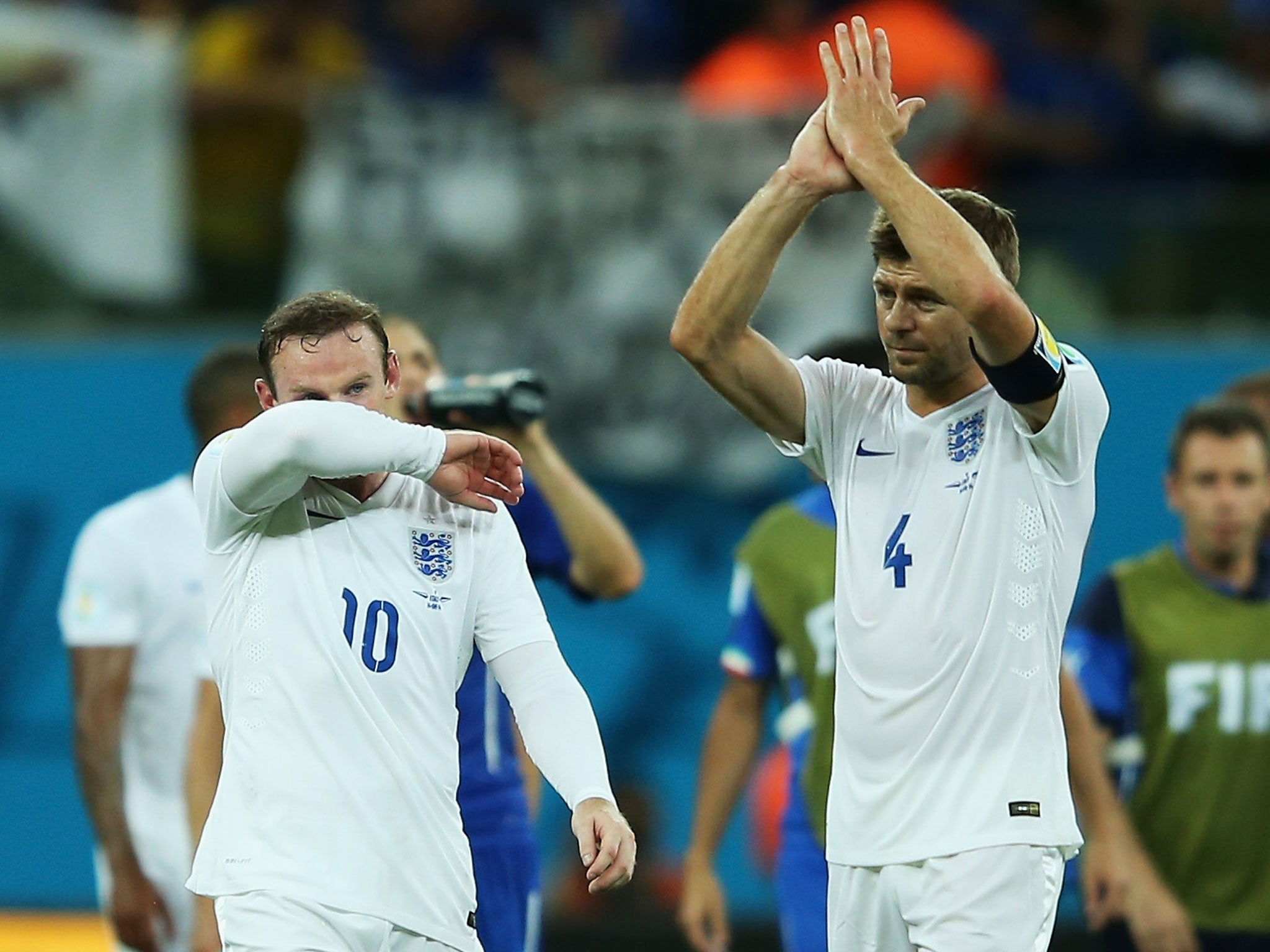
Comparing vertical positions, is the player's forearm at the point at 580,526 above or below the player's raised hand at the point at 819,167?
below

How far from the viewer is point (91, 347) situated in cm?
984

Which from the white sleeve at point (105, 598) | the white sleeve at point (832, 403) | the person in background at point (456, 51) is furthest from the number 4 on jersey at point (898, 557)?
the person in background at point (456, 51)

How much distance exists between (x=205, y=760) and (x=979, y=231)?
7.14ft

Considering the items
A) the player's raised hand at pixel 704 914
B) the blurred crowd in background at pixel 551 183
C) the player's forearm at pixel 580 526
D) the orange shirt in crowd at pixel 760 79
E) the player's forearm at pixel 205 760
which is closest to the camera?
the player's forearm at pixel 205 760

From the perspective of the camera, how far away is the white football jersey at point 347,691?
3.86m

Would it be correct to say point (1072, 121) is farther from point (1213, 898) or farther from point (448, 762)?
point (448, 762)

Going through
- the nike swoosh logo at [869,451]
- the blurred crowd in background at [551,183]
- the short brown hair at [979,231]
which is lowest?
the nike swoosh logo at [869,451]

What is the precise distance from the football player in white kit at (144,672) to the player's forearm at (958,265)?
2.55 metres

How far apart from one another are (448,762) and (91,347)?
634cm

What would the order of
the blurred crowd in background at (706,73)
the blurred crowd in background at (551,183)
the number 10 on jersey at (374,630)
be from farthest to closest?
1. the blurred crowd in background at (706,73)
2. the blurred crowd in background at (551,183)
3. the number 10 on jersey at (374,630)

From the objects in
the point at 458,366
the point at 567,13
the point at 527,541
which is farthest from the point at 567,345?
the point at 527,541

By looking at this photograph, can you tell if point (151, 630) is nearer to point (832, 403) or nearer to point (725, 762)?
point (725, 762)

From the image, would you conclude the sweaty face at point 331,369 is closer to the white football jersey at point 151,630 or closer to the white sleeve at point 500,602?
the white sleeve at point 500,602

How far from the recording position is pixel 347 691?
3891 mm
